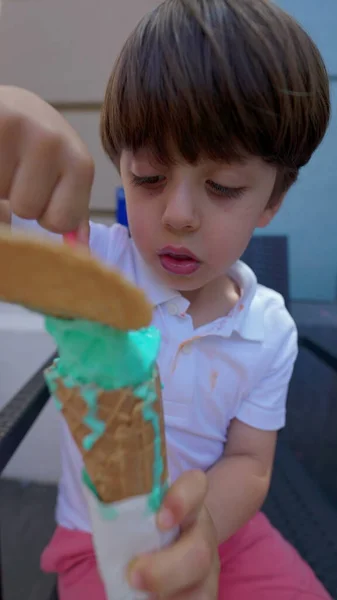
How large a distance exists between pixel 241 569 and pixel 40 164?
0.66m

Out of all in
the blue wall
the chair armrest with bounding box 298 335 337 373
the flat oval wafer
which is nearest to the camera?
the flat oval wafer

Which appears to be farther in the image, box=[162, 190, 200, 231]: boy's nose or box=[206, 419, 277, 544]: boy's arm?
box=[206, 419, 277, 544]: boy's arm

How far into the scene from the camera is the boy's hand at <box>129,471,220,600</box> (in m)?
0.34

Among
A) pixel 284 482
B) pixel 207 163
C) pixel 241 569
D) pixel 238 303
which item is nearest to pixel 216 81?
pixel 207 163

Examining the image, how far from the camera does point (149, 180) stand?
0.58 metres

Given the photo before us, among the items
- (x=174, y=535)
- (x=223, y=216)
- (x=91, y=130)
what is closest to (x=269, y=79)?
(x=223, y=216)

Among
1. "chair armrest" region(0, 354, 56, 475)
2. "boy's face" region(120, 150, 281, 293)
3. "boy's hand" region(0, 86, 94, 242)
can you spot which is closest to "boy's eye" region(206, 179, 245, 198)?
"boy's face" region(120, 150, 281, 293)

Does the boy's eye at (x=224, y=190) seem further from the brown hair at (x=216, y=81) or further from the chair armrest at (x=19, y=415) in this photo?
the chair armrest at (x=19, y=415)

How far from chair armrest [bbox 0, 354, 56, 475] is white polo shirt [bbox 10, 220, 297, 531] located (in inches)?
3.9

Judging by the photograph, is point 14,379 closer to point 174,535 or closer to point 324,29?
point 174,535

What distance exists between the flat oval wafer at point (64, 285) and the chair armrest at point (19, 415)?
439mm

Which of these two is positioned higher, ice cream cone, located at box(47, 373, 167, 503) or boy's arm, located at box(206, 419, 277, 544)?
ice cream cone, located at box(47, 373, 167, 503)

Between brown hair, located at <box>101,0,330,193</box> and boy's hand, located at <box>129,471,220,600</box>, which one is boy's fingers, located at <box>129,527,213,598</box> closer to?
boy's hand, located at <box>129,471,220,600</box>

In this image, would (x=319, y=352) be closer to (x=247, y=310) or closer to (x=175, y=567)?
(x=247, y=310)
